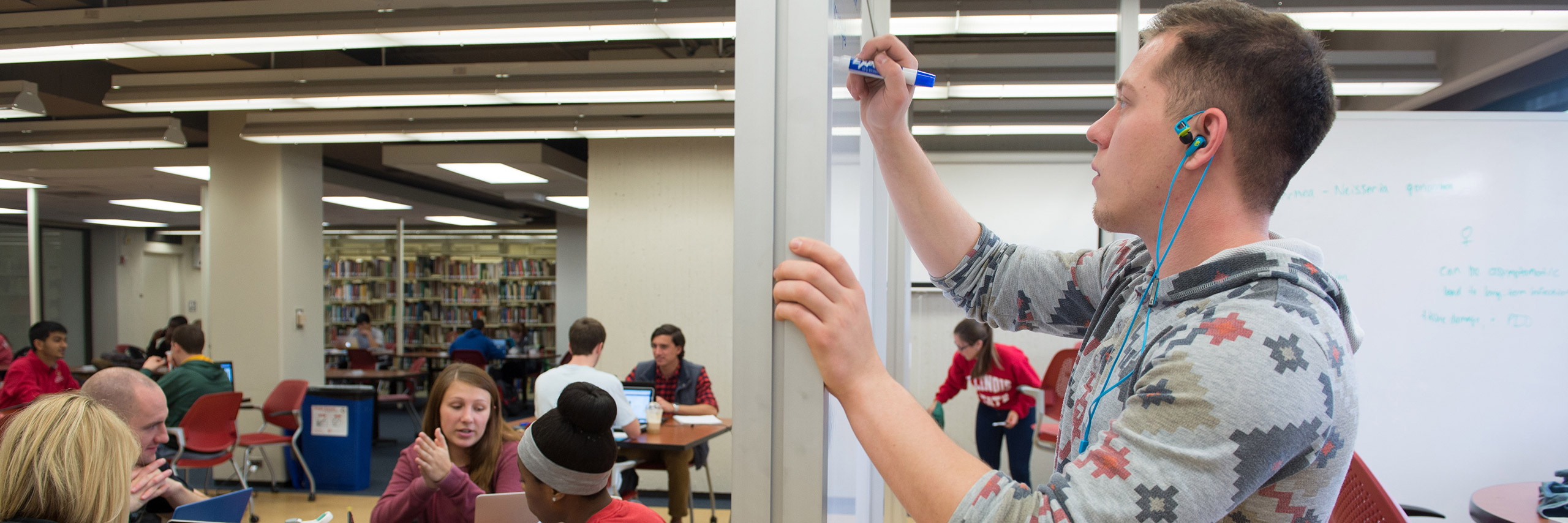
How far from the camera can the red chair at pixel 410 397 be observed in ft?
27.8

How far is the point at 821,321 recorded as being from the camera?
660 mm

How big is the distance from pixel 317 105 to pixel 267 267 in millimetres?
2326

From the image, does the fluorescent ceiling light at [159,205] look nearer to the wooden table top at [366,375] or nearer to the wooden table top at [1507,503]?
the wooden table top at [366,375]

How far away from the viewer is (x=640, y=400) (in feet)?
17.6

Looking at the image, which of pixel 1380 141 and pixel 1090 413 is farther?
pixel 1380 141

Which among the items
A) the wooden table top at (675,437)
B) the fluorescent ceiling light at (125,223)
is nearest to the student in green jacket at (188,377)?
the wooden table top at (675,437)

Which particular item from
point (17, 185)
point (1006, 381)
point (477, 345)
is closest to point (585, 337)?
point (1006, 381)

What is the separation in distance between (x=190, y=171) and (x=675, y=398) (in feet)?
18.5

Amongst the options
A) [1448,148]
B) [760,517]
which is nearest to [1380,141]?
[1448,148]

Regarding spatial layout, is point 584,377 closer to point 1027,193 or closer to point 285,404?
point 285,404

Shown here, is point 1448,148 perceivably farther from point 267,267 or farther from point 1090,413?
point 267,267

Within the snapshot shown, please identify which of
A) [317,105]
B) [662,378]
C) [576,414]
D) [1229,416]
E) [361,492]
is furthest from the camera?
[361,492]

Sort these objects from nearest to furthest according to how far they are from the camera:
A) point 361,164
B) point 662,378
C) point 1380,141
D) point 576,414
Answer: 1. point 576,414
2. point 1380,141
3. point 662,378
4. point 361,164

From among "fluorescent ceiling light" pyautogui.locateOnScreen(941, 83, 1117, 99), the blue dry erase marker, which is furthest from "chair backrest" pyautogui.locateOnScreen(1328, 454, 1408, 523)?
"fluorescent ceiling light" pyautogui.locateOnScreen(941, 83, 1117, 99)
